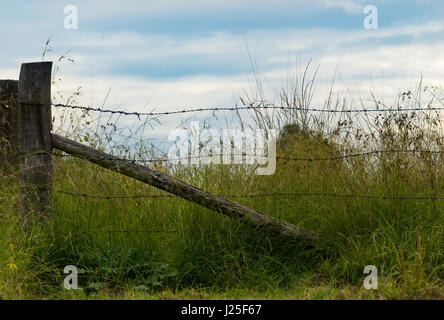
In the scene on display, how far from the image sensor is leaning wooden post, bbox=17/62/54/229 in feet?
16.8

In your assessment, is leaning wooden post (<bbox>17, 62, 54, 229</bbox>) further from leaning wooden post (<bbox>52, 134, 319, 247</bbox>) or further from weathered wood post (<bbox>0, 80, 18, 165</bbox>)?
weathered wood post (<bbox>0, 80, 18, 165</bbox>)

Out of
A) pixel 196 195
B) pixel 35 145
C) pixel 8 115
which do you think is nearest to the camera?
pixel 196 195

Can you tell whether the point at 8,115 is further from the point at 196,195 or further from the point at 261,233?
the point at 261,233

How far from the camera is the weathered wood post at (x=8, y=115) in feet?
20.0

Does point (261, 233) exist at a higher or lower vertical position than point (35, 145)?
lower

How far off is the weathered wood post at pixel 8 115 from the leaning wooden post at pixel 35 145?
1.05m

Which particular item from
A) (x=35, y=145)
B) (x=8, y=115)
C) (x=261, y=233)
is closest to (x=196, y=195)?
(x=261, y=233)

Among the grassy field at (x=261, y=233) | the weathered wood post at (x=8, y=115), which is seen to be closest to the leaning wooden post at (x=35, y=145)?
the grassy field at (x=261, y=233)

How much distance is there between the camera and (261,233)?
16.9ft

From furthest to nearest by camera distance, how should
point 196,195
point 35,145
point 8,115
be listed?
point 8,115, point 35,145, point 196,195

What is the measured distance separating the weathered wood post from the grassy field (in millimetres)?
326

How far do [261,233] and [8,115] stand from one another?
11.0 feet

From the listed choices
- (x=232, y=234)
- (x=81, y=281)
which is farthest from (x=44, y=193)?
(x=232, y=234)

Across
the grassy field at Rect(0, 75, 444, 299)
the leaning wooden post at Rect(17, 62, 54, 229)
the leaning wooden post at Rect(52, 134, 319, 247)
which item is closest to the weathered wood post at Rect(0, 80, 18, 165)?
the grassy field at Rect(0, 75, 444, 299)
